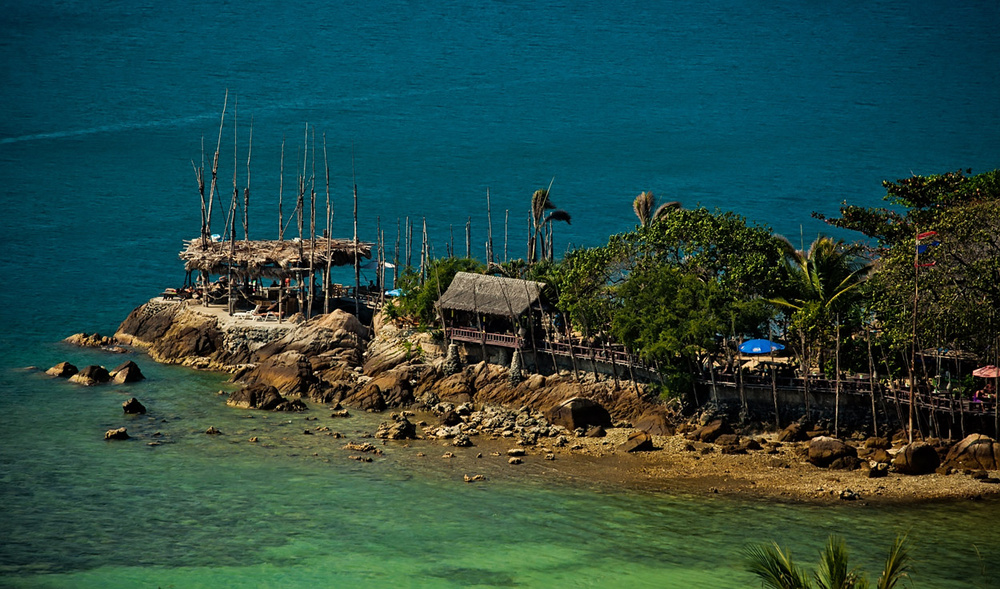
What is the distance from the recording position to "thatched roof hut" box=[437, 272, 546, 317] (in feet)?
184

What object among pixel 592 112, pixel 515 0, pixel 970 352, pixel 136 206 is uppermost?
pixel 515 0

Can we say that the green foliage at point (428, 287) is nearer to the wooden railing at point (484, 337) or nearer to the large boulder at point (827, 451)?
the wooden railing at point (484, 337)

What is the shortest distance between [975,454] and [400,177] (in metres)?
97.8

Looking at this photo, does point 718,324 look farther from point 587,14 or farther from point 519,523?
point 587,14

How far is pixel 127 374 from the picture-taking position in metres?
62.2

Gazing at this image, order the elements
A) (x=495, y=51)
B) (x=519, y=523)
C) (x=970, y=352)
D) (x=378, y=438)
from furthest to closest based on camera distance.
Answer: (x=495, y=51), (x=378, y=438), (x=970, y=352), (x=519, y=523)

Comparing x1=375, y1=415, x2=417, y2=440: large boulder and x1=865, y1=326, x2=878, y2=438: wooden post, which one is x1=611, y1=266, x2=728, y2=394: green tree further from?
x1=375, y1=415, x2=417, y2=440: large boulder

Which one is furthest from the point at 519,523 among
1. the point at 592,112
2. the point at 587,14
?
the point at 587,14

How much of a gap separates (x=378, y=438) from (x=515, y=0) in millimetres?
144928

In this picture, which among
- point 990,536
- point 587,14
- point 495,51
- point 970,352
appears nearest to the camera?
point 990,536

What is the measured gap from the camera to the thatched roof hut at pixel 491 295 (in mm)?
56094

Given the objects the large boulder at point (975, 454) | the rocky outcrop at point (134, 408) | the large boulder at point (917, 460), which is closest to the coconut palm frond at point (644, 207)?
the large boulder at point (917, 460)

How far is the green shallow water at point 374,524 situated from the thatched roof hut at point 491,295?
9830 mm

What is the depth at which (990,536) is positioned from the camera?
36500 mm
